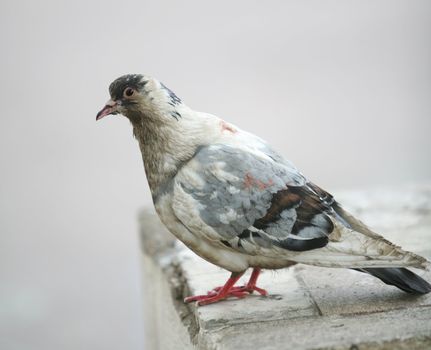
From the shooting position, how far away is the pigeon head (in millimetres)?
3379

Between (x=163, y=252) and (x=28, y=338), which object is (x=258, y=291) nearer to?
(x=163, y=252)

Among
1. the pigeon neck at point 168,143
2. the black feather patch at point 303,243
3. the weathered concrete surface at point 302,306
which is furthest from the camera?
the pigeon neck at point 168,143

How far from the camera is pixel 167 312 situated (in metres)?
4.18

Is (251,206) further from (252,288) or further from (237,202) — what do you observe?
(252,288)

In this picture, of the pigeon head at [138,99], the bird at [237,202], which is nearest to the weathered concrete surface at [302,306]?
the bird at [237,202]

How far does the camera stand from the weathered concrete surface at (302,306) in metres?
2.93

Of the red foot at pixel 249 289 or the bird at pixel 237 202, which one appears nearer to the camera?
the bird at pixel 237 202

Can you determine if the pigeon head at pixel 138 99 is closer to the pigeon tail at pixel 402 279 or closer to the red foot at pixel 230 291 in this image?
the red foot at pixel 230 291

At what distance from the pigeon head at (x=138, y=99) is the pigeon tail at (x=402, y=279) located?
105 cm

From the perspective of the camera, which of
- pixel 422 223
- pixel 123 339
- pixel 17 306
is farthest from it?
pixel 17 306

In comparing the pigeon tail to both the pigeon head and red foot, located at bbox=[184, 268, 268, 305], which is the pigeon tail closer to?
red foot, located at bbox=[184, 268, 268, 305]

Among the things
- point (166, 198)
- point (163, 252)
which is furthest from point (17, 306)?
point (166, 198)

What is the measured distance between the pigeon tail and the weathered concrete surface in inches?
1.7

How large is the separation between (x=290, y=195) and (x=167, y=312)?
125 centimetres
